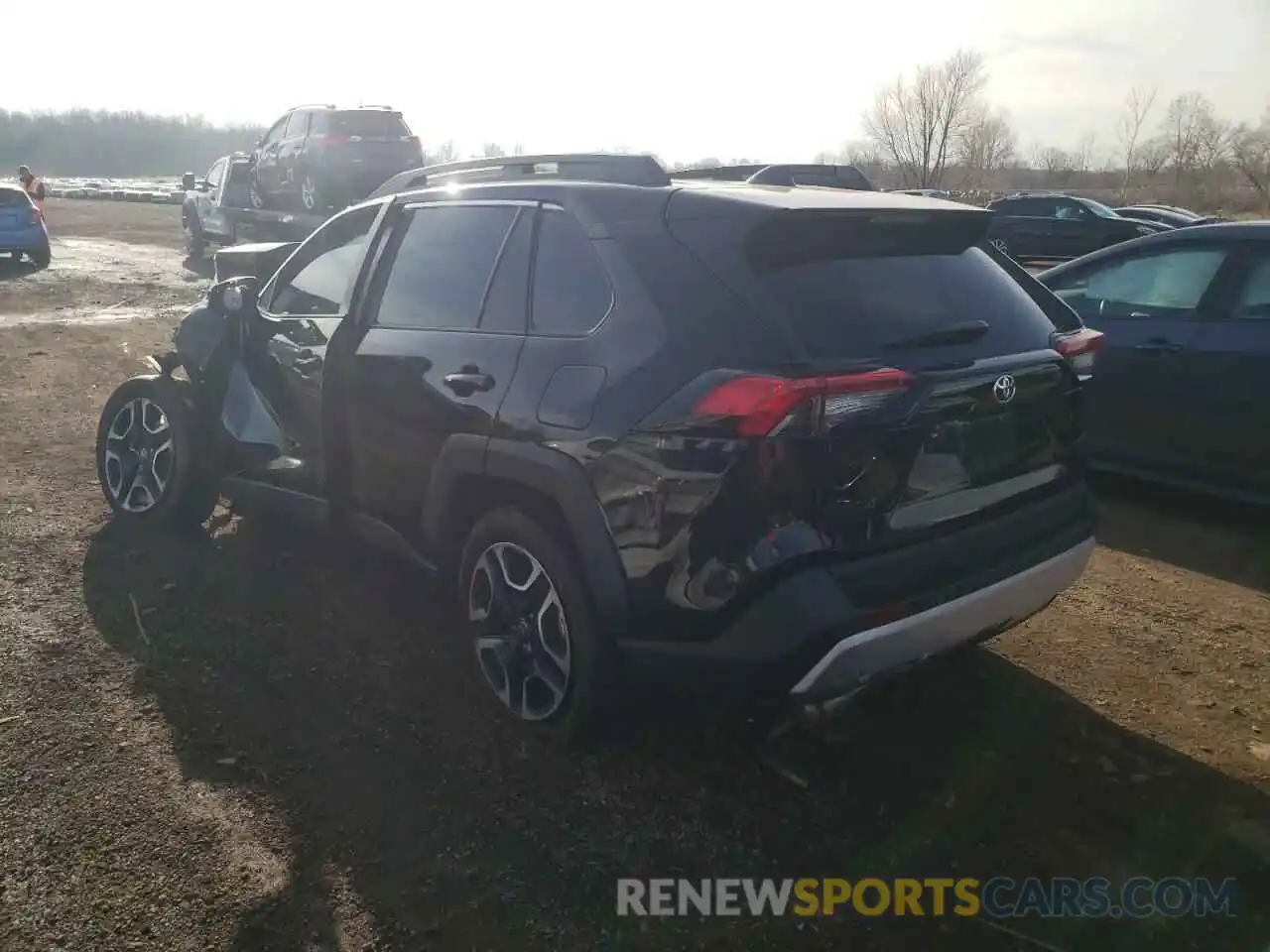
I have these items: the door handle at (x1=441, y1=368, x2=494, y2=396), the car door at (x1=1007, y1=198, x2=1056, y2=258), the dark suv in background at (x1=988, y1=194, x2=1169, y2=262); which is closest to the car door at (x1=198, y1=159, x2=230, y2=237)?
the dark suv in background at (x1=988, y1=194, x2=1169, y2=262)

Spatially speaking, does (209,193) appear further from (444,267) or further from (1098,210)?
(444,267)

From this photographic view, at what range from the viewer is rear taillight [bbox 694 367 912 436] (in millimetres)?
2604

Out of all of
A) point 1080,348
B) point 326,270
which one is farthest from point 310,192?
point 1080,348

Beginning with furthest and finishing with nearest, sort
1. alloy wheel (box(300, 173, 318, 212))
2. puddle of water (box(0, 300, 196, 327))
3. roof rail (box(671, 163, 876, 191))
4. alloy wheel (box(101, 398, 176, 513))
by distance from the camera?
1. alloy wheel (box(300, 173, 318, 212))
2. puddle of water (box(0, 300, 196, 327))
3. roof rail (box(671, 163, 876, 191))
4. alloy wheel (box(101, 398, 176, 513))

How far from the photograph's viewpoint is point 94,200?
41469mm

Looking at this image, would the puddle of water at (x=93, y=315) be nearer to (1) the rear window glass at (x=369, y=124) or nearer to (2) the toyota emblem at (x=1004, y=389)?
(1) the rear window glass at (x=369, y=124)

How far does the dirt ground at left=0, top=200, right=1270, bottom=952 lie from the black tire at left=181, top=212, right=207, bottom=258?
60.0 feet

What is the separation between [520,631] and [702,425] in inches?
44.3

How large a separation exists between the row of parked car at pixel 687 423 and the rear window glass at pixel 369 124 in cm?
1261

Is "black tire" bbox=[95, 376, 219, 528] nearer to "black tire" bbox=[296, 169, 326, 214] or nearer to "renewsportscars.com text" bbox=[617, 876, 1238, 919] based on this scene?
"renewsportscars.com text" bbox=[617, 876, 1238, 919]

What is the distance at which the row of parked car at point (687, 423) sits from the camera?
106 inches

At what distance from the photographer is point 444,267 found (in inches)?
151

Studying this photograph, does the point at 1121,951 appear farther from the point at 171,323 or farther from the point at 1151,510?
the point at 171,323

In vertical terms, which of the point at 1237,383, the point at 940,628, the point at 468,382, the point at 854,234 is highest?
the point at 854,234
